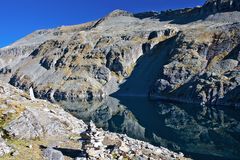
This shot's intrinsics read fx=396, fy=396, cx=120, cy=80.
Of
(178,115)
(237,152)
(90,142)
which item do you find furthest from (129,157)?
(178,115)

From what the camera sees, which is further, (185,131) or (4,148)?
(185,131)

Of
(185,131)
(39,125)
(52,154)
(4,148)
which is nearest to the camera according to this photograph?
(4,148)

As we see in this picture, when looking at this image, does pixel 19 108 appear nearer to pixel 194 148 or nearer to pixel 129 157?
pixel 129 157

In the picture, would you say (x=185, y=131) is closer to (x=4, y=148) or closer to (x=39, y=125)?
(x=39, y=125)

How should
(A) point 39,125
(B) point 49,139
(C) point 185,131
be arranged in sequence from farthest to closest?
1. (C) point 185,131
2. (A) point 39,125
3. (B) point 49,139

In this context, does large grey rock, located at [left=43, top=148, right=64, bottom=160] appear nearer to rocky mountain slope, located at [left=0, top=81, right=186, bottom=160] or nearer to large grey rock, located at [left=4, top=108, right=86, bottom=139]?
rocky mountain slope, located at [left=0, top=81, right=186, bottom=160]

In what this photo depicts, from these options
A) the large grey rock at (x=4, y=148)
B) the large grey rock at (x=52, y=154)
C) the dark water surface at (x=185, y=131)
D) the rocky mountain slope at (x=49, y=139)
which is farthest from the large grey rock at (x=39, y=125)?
the dark water surface at (x=185, y=131)

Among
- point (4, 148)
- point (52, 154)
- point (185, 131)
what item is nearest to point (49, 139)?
point (52, 154)

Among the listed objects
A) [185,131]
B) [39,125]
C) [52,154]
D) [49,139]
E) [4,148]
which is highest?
[39,125]

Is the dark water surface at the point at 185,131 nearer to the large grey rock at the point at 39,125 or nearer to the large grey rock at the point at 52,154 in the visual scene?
the large grey rock at the point at 39,125

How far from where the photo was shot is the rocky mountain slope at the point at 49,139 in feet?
135

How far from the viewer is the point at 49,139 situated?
157 ft

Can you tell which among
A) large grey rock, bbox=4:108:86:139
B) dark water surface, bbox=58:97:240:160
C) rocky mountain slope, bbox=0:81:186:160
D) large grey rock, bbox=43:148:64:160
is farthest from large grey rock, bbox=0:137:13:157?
dark water surface, bbox=58:97:240:160

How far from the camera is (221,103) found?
18475 centimetres
